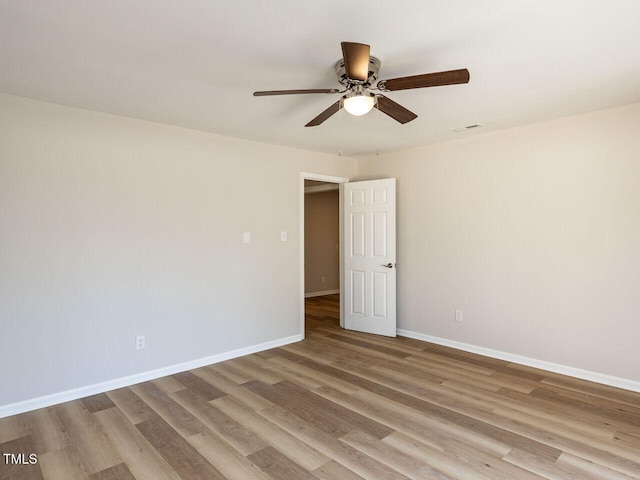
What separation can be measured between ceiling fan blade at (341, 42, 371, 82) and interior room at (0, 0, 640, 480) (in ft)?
0.05

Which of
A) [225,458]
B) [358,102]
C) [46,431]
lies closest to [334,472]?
[225,458]

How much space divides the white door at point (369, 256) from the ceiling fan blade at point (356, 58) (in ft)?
9.45

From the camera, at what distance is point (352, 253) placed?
201 inches

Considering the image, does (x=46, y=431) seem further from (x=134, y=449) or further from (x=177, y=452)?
(x=177, y=452)

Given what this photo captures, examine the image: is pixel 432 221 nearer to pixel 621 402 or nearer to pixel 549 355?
pixel 549 355

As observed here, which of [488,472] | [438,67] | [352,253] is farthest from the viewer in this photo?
[352,253]

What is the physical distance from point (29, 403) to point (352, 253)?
3.63m

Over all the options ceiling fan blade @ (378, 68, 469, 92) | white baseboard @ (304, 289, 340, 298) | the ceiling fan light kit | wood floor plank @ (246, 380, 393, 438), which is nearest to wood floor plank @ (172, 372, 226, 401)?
wood floor plank @ (246, 380, 393, 438)

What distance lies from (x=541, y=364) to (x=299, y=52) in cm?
353

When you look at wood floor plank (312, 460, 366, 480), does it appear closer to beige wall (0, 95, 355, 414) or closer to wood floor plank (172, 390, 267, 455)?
wood floor plank (172, 390, 267, 455)

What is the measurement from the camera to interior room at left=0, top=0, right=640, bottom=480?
2.07 metres

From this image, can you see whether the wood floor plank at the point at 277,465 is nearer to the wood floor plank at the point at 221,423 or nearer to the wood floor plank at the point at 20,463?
the wood floor plank at the point at 221,423

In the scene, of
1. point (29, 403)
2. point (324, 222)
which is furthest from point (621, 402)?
point (324, 222)

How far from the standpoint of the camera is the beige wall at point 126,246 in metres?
2.85
